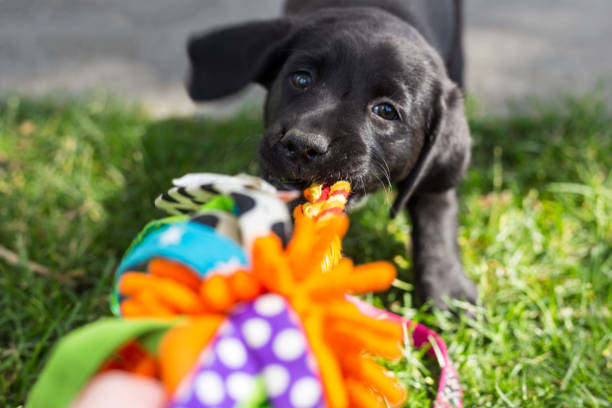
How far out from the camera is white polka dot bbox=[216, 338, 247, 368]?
2.69 feet

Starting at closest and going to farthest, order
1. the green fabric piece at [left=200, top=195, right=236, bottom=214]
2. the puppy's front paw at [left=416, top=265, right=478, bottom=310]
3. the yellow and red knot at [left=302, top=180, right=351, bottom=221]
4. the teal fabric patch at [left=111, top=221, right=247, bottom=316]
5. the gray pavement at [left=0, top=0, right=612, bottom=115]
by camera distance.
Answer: the teal fabric patch at [left=111, top=221, right=247, bottom=316]
the green fabric piece at [left=200, top=195, right=236, bottom=214]
the yellow and red knot at [left=302, top=180, right=351, bottom=221]
the puppy's front paw at [left=416, top=265, right=478, bottom=310]
the gray pavement at [left=0, top=0, right=612, bottom=115]

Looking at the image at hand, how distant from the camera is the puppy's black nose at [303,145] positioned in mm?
1575

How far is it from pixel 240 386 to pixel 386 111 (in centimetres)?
124

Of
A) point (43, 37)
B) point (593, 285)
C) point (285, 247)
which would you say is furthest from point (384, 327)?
point (43, 37)

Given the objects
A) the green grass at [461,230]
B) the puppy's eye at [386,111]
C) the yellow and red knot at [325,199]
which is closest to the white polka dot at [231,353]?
the yellow and red knot at [325,199]

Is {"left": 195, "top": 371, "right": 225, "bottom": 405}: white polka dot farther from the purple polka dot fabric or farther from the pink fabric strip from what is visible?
the pink fabric strip

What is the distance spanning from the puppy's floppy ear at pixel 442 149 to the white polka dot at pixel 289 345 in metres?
1.24

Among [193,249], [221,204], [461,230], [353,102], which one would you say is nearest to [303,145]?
[353,102]

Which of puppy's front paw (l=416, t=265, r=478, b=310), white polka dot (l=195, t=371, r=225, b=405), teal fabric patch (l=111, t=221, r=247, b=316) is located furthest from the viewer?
puppy's front paw (l=416, t=265, r=478, b=310)

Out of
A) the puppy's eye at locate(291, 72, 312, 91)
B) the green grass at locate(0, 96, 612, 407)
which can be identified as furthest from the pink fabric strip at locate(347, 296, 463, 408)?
the puppy's eye at locate(291, 72, 312, 91)

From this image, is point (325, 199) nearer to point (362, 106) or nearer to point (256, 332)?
point (362, 106)

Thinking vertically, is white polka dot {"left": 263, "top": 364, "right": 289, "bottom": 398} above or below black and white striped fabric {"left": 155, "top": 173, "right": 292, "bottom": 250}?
below

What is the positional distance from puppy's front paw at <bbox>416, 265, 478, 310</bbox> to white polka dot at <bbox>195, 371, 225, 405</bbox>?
143 centimetres

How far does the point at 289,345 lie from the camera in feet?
2.72
